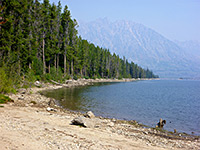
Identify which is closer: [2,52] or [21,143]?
[21,143]

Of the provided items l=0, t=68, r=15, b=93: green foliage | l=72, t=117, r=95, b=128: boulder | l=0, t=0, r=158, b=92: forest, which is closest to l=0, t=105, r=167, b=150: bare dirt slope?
l=72, t=117, r=95, b=128: boulder

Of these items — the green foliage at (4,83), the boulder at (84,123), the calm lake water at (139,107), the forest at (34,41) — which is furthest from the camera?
the forest at (34,41)

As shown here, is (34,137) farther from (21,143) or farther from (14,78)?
(14,78)

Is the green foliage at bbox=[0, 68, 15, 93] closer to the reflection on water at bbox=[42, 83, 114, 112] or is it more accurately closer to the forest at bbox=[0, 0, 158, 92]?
the forest at bbox=[0, 0, 158, 92]

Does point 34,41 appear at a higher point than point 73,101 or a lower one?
higher

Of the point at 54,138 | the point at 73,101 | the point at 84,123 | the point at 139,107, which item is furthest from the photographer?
the point at 73,101

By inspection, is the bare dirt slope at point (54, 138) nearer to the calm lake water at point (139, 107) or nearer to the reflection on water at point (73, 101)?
the calm lake water at point (139, 107)

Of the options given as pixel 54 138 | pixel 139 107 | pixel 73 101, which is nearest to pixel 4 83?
pixel 73 101

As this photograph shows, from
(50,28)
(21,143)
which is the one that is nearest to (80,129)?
(21,143)

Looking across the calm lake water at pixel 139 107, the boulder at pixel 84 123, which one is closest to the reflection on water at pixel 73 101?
the calm lake water at pixel 139 107

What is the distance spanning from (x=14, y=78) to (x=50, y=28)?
2904 centimetres

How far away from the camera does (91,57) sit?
100875 mm

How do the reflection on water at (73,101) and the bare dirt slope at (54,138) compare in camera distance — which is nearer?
the bare dirt slope at (54,138)

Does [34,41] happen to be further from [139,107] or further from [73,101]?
[139,107]
